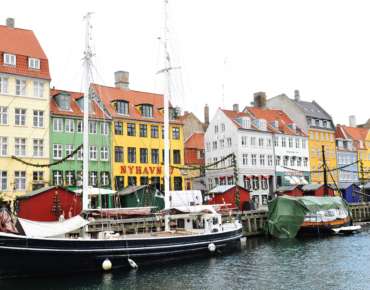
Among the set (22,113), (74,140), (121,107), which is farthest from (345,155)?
(22,113)

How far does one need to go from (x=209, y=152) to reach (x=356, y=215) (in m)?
22.9

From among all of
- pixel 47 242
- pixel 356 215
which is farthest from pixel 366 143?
pixel 47 242

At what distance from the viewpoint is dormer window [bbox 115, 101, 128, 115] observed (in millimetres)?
60897

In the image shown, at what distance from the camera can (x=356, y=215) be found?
69.2 meters

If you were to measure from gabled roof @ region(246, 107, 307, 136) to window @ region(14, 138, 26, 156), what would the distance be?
1513 inches

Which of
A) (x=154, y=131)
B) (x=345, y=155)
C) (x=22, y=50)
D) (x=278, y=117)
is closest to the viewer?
(x=22, y=50)

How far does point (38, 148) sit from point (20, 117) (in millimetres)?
3663

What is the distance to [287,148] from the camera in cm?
8094

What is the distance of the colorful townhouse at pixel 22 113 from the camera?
170ft

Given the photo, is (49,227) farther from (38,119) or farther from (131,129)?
(131,129)

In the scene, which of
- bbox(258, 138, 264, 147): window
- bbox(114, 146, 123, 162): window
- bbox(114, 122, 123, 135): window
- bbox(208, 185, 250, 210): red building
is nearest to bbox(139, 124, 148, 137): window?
bbox(114, 122, 123, 135): window

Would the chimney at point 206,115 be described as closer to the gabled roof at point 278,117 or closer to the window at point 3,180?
the gabled roof at point 278,117

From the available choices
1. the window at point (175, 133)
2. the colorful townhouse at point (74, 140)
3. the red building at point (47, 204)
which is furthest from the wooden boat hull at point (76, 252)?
the window at point (175, 133)

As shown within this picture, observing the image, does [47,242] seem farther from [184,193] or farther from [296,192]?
[296,192]
